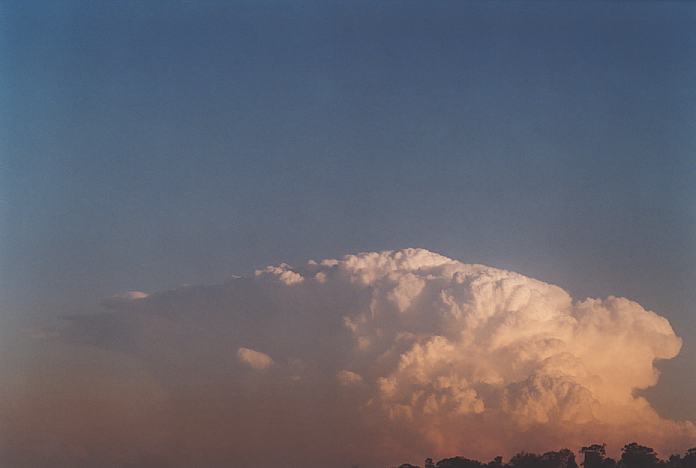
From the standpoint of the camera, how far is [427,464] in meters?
96.8

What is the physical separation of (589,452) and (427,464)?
607 inches

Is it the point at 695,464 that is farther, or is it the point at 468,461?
the point at 468,461

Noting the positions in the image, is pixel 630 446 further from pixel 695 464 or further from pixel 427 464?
pixel 427 464

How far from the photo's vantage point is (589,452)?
307ft

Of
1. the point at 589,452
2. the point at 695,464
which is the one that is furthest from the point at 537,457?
the point at 695,464

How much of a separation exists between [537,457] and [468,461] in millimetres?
7724

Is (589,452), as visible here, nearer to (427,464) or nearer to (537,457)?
(537,457)

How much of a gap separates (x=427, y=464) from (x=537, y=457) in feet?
34.9

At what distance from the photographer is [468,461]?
323ft

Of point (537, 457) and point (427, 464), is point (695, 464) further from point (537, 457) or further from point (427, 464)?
point (427, 464)

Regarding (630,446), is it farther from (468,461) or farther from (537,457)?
(468,461)

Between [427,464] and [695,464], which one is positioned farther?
[427,464]

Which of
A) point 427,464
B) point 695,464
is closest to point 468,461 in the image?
point 427,464

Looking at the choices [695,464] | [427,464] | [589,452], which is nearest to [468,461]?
[427,464]
